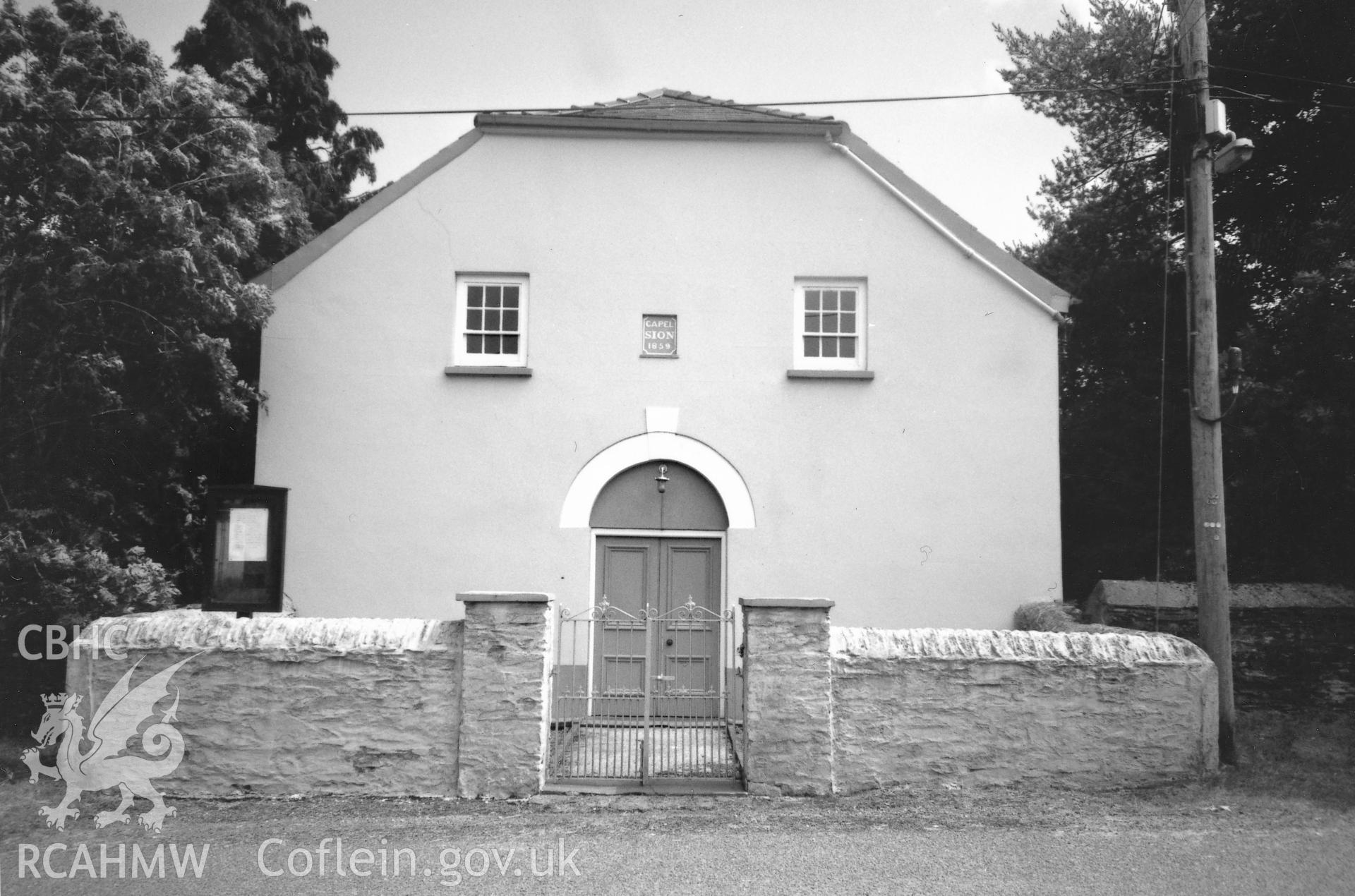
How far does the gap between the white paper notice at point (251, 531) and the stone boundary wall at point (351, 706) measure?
1.03m

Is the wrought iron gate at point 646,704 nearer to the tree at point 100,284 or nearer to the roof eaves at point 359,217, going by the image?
the tree at point 100,284

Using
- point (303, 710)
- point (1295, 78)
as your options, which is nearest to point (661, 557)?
point (303, 710)

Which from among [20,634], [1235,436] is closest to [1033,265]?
[1235,436]

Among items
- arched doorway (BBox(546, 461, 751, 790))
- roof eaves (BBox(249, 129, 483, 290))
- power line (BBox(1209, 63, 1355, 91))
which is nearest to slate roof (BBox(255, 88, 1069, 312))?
roof eaves (BBox(249, 129, 483, 290))

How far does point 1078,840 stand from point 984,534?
200 inches

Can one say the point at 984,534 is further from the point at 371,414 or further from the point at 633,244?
the point at 371,414

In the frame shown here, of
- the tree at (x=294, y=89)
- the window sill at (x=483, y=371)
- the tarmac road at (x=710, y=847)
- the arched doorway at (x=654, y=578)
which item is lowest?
the tarmac road at (x=710, y=847)

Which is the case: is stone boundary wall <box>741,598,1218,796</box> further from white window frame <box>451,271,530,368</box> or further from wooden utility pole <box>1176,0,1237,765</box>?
white window frame <box>451,271,530,368</box>

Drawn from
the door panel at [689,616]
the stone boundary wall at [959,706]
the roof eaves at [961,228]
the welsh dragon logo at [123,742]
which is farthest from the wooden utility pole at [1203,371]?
the welsh dragon logo at [123,742]

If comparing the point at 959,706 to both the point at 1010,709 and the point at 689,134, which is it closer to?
the point at 1010,709

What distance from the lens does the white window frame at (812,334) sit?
488 inches

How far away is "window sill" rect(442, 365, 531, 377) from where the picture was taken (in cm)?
1211

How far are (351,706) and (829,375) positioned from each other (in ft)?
20.9

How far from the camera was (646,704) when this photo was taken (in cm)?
847
